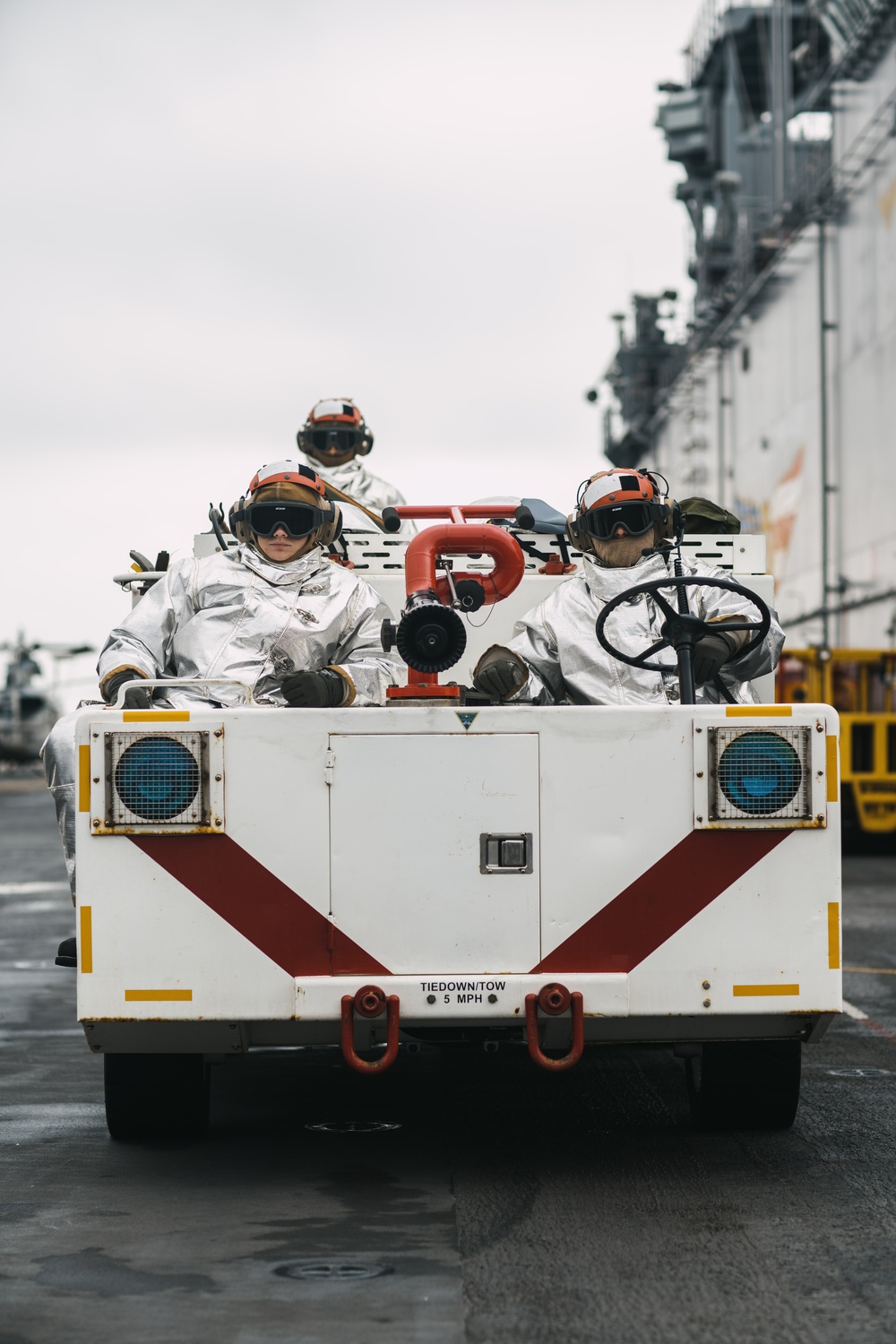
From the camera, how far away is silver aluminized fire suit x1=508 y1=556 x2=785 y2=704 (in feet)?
21.2

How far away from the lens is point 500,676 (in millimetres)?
6105

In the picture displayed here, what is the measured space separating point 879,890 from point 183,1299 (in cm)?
1309

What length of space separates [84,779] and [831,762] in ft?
7.16

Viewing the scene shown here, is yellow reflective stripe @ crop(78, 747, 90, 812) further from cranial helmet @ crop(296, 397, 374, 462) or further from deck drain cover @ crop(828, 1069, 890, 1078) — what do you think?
cranial helmet @ crop(296, 397, 374, 462)

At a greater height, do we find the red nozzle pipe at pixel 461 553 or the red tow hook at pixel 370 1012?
the red nozzle pipe at pixel 461 553

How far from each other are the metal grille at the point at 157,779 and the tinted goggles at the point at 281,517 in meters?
1.67

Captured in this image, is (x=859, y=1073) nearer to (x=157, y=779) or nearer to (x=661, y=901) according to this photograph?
(x=661, y=901)

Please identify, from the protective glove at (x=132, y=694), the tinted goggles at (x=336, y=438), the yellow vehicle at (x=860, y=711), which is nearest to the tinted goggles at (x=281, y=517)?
the protective glove at (x=132, y=694)

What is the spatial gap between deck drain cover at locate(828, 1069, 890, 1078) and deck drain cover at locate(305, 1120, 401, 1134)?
2105mm

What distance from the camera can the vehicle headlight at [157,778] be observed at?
5.57 metres

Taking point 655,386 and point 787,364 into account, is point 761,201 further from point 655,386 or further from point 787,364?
point 787,364

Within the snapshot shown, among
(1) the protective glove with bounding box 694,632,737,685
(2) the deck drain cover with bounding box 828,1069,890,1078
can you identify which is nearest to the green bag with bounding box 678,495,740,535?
(1) the protective glove with bounding box 694,632,737,685

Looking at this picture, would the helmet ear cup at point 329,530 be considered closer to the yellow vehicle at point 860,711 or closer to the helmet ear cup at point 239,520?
the helmet ear cup at point 239,520

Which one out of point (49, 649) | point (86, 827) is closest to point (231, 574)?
point (86, 827)
